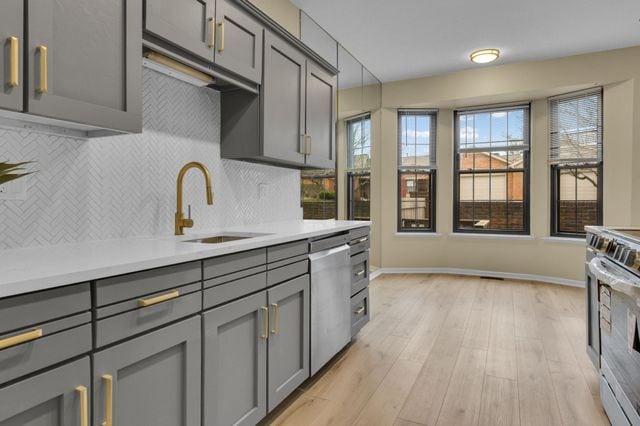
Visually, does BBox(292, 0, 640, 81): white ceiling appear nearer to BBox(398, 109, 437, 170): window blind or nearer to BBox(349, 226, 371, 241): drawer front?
BBox(398, 109, 437, 170): window blind

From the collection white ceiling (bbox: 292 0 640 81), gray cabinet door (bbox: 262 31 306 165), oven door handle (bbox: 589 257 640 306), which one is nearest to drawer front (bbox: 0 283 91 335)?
gray cabinet door (bbox: 262 31 306 165)

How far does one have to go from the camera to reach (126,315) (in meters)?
1.18

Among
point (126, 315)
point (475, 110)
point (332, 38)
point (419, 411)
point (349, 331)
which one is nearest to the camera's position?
point (126, 315)

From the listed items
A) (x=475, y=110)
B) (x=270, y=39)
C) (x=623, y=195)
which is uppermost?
(x=475, y=110)

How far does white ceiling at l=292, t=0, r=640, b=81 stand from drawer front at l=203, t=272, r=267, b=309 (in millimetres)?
2792

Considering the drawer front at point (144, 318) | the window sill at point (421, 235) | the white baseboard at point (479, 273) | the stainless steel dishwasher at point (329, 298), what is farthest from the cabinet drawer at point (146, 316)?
the window sill at point (421, 235)

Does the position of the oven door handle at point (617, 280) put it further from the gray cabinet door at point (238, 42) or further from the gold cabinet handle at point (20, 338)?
the gray cabinet door at point (238, 42)

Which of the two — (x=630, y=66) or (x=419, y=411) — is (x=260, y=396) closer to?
(x=419, y=411)

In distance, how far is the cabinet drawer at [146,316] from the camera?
3.67ft

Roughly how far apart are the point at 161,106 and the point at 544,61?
4.84 metres

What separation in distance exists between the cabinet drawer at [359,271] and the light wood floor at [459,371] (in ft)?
1.50

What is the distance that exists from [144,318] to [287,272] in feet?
2.87

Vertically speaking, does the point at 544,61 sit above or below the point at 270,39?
above

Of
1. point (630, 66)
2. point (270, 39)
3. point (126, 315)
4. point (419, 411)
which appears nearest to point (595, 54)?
point (630, 66)
